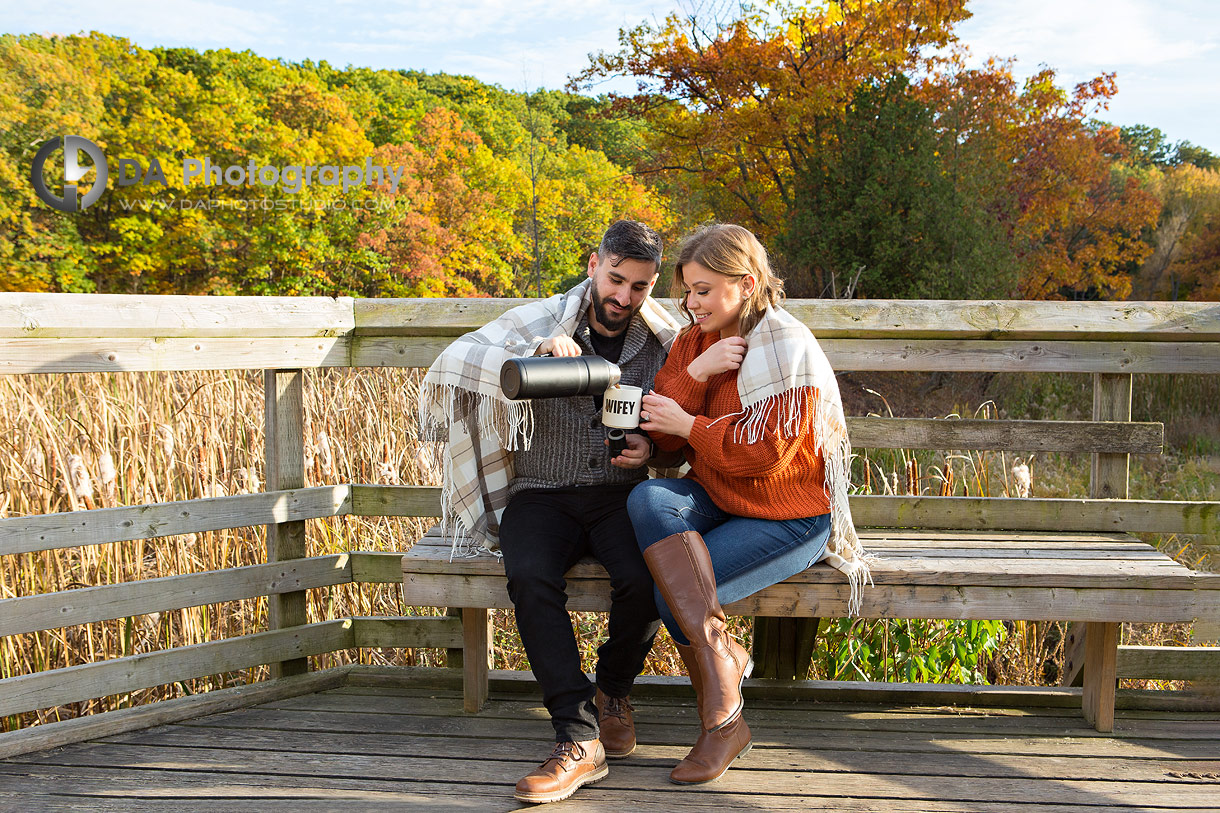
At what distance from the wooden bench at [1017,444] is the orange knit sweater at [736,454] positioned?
0.33 metres

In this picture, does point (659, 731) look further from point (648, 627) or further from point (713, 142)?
point (713, 142)

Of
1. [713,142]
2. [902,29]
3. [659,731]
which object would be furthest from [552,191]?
[659,731]

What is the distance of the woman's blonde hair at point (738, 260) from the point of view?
2.11 meters

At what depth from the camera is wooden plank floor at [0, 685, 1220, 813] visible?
6.42 feet

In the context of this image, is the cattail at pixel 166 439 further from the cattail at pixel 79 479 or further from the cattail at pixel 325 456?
the cattail at pixel 325 456

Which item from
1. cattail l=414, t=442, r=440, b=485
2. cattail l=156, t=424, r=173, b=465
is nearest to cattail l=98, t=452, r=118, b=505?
cattail l=156, t=424, r=173, b=465

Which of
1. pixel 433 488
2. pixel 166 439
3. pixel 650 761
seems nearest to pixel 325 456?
A: pixel 166 439

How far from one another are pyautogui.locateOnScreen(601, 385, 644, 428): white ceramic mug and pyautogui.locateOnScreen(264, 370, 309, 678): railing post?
3.30 ft

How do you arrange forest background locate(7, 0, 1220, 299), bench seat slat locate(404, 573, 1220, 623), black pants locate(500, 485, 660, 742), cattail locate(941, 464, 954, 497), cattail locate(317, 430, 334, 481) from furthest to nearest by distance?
1. forest background locate(7, 0, 1220, 299)
2. cattail locate(317, 430, 334, 481)
3. cattail locate(941, 464, 954, 497)
4. bench seat slat locate(404, 573, 1220, 623)
5. black pants locate(500, 485, 660, 742)

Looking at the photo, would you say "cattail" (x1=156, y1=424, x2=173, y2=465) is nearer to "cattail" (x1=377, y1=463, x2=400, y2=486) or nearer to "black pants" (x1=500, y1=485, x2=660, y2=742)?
"cattail" (x1=377, y1=463, x2=400, y2=486)

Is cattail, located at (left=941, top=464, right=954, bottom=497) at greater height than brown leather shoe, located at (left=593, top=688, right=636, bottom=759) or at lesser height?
greater

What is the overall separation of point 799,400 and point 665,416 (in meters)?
0.29

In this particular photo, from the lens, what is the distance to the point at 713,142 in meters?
11.8

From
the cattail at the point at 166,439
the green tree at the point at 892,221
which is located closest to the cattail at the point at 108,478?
the cattail at the point at 166,439
